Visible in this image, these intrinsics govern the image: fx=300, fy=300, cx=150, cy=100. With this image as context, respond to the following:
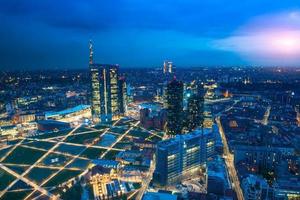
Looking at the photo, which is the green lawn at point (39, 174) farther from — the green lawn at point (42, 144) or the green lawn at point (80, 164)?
the green lawn at point (42, 144)

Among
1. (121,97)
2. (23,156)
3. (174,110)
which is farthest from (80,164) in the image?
(121,97)

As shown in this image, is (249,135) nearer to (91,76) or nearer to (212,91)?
(91,76)

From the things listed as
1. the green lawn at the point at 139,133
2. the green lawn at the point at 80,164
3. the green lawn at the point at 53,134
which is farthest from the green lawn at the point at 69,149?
the green lawn at the point at 139,133

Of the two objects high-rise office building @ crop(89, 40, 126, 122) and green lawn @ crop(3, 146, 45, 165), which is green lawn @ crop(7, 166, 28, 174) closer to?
green lawn @ crop(3, 146, 45, 165)

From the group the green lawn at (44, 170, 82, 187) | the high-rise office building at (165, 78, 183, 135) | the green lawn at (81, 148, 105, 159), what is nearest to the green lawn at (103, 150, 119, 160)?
the green lawn at (81, 148, 105, 159)

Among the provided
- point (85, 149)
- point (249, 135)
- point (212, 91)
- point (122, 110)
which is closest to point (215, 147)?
point (249, 135)

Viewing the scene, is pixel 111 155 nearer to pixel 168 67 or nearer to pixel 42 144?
pixel 42 144
